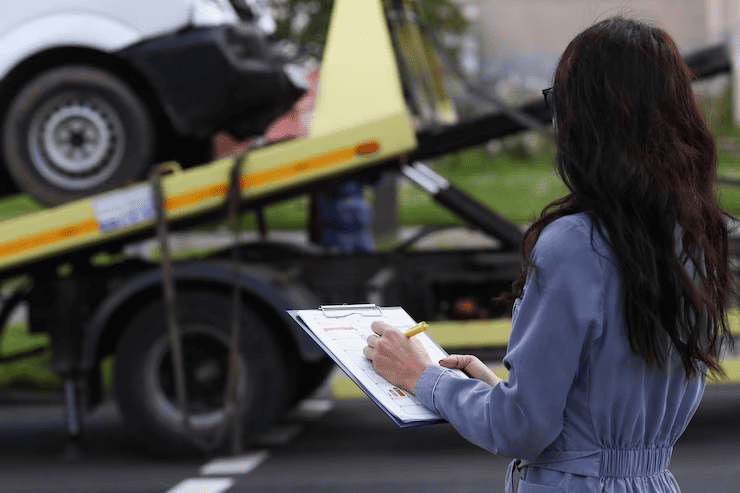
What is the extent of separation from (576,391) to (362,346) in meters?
0.44

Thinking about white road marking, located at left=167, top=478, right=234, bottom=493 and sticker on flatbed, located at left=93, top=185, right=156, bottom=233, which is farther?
sticker on flatbed, located at left=93, top=185, right=156, bottom=233

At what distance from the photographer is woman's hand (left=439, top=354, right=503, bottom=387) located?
1717mm

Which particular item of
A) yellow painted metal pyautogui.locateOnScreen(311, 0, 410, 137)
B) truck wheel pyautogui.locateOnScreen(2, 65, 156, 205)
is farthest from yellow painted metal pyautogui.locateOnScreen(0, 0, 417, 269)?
truck wheel pyautogui.locateOnScreen(2, 65, 156, 205)

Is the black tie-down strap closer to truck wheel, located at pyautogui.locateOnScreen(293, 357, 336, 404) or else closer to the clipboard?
truck wheel, located at pyautogui.locateOnScreen(293, 357, 336, 404)

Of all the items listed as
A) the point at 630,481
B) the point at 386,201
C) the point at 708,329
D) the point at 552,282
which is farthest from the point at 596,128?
the point at 386,201

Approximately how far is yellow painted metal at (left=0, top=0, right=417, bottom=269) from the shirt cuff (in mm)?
3718

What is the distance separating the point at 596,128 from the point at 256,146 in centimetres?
443

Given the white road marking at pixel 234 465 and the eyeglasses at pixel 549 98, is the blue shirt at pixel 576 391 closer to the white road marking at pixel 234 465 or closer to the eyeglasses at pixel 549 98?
the eyeglasses at pixel 549 98

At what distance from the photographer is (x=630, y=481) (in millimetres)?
1491

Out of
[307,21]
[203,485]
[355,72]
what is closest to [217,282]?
[203,485]

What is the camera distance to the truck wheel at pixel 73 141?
18.1 feet

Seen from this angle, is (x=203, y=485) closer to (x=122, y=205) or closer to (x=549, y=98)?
(x=122, y=205)

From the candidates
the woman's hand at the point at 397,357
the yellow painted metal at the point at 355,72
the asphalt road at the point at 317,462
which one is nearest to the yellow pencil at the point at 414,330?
the woman's hand at the point at 397,357

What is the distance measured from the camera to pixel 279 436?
20.5 feet
